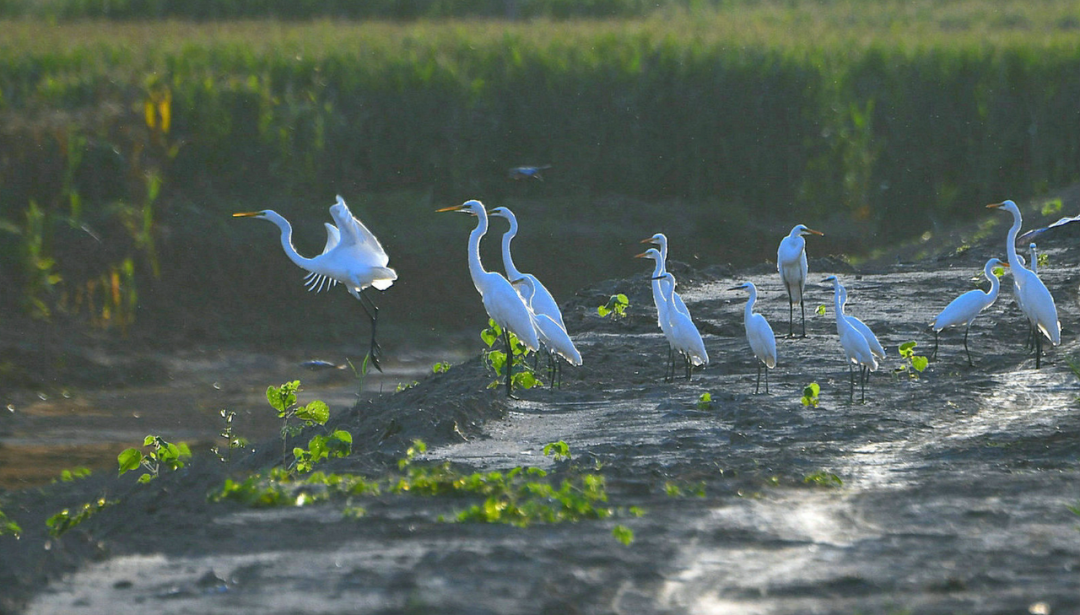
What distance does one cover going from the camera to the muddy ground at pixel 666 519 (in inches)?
179

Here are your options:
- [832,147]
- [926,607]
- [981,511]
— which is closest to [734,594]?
[926,607]

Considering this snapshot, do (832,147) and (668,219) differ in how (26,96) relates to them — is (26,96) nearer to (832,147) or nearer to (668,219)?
(668,219)

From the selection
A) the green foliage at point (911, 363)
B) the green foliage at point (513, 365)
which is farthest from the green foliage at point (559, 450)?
the green foliage at point (911, 363)

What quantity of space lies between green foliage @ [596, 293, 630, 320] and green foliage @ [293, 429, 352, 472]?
Result: 4.35m

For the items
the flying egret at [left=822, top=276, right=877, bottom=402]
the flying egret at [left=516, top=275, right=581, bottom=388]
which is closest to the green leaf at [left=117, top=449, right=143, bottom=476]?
the flying egret at [left=516, top=275, right=581, bottom=388]

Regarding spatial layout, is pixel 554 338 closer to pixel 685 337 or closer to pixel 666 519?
pixel 685 337

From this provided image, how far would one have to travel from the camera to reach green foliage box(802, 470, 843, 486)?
6258 millimetres

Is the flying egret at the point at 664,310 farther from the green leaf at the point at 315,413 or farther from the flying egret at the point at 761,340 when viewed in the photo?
the green leaf at the point at 315,413

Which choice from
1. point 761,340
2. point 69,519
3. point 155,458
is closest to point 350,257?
point 155,458

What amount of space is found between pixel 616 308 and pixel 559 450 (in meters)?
5.10

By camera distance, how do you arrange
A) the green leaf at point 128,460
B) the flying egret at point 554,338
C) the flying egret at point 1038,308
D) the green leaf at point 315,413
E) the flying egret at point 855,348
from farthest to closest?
the flying egret at point 1038,308 → the flying egret at point 554,338 → the flying egret at point 855,348 → the green leaf at point 315,413 → the green leaf at point 128,460

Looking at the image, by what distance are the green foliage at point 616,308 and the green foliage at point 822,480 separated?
515cm

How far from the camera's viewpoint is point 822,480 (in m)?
6.29

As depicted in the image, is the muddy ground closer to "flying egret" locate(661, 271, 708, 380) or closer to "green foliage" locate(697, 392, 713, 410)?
"green foliage" locate(697, 392, 713, 410)
